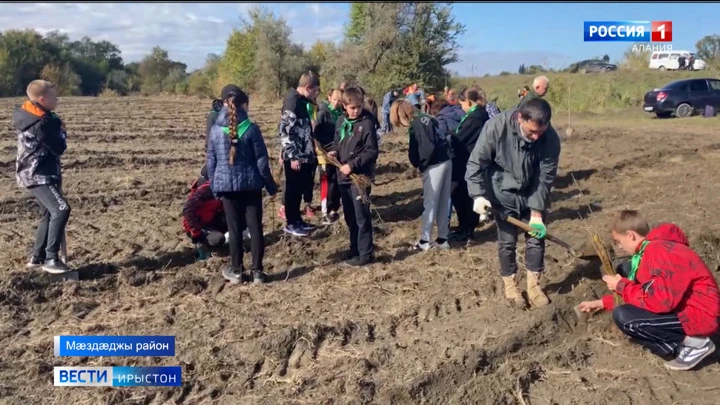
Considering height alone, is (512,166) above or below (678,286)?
above

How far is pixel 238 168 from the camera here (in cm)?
573

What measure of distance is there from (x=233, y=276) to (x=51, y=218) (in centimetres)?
173

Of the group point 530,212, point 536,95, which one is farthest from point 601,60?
point 530,212

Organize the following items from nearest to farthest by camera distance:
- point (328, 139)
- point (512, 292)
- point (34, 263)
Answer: point (512, 292) < point (34, 263) < point (328, 139)

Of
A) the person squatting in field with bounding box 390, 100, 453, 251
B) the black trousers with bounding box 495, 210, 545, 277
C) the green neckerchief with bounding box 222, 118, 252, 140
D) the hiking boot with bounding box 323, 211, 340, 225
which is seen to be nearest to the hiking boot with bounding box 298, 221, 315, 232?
the hiking boot with bounding box 323, 211, 340, 225

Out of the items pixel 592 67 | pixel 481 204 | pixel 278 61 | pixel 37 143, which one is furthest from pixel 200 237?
pixel 592 67

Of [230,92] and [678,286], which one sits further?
[230,92]

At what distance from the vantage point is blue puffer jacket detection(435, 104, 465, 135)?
7.26m

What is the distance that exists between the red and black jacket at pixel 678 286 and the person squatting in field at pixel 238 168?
319cm

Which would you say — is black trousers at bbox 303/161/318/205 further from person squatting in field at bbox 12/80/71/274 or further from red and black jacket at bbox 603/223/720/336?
red and black jacket at bbox 603/223/720/336

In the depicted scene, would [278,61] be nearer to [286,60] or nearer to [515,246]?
[286,60]
